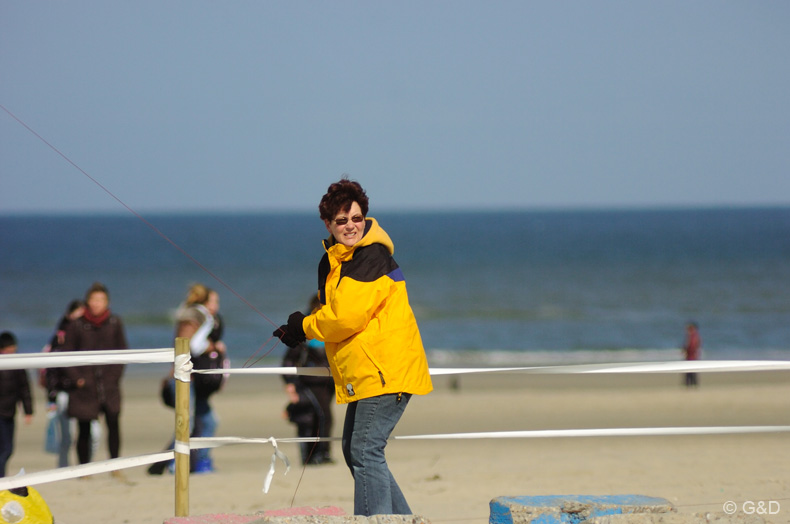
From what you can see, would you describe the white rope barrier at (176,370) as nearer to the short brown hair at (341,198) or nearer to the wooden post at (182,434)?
the wooden post at (182,434)

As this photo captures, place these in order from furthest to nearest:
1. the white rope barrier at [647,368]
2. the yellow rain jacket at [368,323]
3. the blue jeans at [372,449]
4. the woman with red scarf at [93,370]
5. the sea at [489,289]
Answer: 1. the sea at [489,289]
2. the woman with red scarf at [93,370]
3. the white rope barrier at [647,368]
4. the blue jeans at [372,449]
5. the yellow rain jacket at [368,323]

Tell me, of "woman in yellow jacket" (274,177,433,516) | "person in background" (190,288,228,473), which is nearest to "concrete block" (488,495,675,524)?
"woman in yellow jacket" (274,177,433,516)

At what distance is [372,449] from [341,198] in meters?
0.98

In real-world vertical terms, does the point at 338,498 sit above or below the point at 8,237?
below

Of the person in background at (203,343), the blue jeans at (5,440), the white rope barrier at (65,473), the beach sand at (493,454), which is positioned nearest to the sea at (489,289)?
the white rope barrier at (65,473)

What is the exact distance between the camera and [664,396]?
12.4m

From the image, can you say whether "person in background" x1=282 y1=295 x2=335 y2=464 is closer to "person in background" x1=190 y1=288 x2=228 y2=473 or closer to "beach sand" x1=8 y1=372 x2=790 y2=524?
"beach sand" x1=8 y1=372 x2=790 y2=524

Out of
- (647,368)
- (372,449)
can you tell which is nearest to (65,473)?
(372,449)

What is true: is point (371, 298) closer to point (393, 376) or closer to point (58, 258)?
point (393, 376)

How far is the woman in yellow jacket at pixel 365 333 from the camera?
324 centimetres

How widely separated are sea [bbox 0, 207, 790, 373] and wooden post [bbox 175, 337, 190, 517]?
35 cm

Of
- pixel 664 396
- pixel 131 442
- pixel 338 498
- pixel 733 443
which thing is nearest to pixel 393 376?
pixel 338 498

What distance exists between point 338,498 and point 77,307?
2765mm

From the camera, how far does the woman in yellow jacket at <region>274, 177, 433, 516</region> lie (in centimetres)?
324
